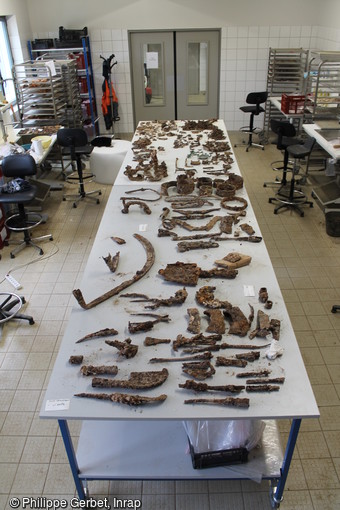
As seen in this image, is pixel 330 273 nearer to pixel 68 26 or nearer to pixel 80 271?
pixel 80 271

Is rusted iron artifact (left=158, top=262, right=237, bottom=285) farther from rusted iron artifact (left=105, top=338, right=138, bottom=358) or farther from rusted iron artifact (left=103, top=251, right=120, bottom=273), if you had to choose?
rusted iron artifact (left=105, top=338, right=138, bottom=358)

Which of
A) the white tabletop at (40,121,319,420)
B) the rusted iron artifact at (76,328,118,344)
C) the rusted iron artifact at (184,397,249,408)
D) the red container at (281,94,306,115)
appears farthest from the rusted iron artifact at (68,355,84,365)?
the red container at (281,94,306,115)

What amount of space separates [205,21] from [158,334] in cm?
802

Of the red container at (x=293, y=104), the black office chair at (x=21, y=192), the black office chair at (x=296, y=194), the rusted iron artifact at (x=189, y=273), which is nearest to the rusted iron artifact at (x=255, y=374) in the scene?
the rusted iron artifact at (x=189, y=273)

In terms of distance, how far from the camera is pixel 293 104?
7.13m

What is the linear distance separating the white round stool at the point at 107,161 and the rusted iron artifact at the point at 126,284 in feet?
12.0

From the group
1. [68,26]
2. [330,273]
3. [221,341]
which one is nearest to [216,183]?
[330,273]

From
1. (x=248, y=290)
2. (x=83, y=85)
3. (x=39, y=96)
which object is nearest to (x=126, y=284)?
(x=248, y=290)

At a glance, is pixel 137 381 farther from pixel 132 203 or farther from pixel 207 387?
pixel 132 203

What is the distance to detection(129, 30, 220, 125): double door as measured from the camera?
893 centimetres

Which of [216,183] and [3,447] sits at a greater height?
[216,183]

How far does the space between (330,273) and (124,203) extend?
7.80ft

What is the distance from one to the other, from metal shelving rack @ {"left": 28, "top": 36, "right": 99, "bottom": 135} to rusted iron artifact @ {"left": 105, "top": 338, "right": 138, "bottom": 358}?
6.82 m

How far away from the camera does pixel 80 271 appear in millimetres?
4863
